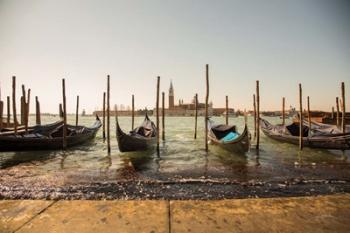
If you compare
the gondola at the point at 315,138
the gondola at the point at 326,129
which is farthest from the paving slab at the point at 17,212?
the gondola at the point at 326,129

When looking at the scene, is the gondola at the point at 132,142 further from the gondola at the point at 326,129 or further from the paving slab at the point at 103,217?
the gondola at the point at 326,129

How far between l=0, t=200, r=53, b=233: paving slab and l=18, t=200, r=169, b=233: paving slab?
0.10 m

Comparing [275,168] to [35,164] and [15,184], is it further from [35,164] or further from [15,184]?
[35,164]

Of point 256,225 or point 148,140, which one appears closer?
point 256,225

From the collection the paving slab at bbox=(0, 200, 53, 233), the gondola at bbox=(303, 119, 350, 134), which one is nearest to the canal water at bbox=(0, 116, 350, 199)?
the gondola at bbox=(303, 119, 350, 134)

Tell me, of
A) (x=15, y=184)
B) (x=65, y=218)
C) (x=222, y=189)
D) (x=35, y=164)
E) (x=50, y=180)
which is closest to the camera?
(x=65, y=218)

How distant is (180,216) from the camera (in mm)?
2756

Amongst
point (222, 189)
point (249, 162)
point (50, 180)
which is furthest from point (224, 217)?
point (249, 162)

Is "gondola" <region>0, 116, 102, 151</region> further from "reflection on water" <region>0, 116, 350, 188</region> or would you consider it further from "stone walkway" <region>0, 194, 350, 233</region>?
"stone walkway" <region>0, 194, 350, 233</region>

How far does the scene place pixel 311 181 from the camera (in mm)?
6695

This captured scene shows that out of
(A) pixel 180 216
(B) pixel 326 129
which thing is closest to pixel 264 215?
(A) pixel 180 216

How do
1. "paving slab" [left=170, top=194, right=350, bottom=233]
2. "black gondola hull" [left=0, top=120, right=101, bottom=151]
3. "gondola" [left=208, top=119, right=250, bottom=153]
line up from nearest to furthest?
"paving slab" [left=170, top=194, right=350, bottom=233] < "gondola" [left=208, top=119, right=250, bottom=153] < "black gondola hull" [left=0, top=120, right=101, bottom=151]

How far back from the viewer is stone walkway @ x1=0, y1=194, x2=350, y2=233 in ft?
8.12

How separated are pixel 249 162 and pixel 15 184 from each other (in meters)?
8.14
